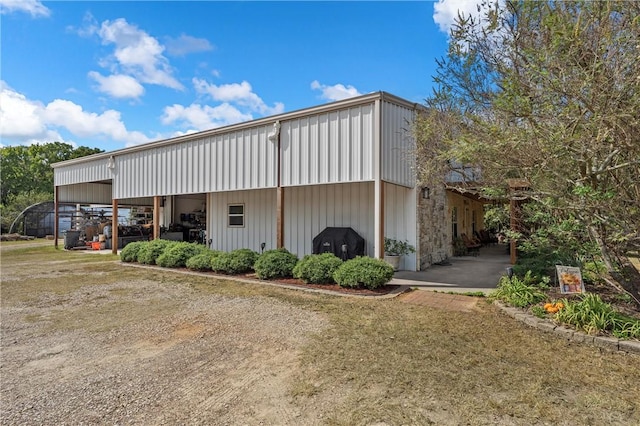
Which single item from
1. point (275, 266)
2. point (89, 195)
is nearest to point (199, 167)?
point (275, 266)

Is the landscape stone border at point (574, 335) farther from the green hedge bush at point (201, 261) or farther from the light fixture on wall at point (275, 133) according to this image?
the green hedge bush at point (201, 261)

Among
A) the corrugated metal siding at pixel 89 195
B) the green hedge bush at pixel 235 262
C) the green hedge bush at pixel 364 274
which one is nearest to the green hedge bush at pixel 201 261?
the green hedge bush at pixel 235 262

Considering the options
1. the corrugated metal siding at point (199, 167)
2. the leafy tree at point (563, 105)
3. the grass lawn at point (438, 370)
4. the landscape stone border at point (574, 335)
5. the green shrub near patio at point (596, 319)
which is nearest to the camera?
the grass lawn at point (438, 370)

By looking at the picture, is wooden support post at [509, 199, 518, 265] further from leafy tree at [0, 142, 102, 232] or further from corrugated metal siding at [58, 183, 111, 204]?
leafy tree at [0, 142, 102, 232]

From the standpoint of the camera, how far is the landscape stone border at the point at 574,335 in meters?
3.66

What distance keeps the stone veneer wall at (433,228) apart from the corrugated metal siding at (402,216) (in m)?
0.23

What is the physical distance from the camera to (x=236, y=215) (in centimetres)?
1278

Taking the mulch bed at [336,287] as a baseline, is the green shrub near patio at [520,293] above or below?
above

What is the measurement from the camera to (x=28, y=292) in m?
7.18

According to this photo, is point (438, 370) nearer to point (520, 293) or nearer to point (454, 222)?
point (520, 293)

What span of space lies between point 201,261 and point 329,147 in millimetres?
4713

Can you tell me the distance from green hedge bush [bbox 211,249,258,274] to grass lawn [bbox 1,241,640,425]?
303 centimetres

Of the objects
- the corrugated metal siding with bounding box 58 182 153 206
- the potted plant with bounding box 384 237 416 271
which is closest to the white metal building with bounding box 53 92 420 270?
the potted plant with bounding box 384 237 416 271

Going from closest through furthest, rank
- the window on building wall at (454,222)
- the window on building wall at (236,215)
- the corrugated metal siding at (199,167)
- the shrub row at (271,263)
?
the shrub row at (271,263) < the corrugated metal siding at (199,167) < the window on building wall at (454,222) < the window on building wall at (236,215)
